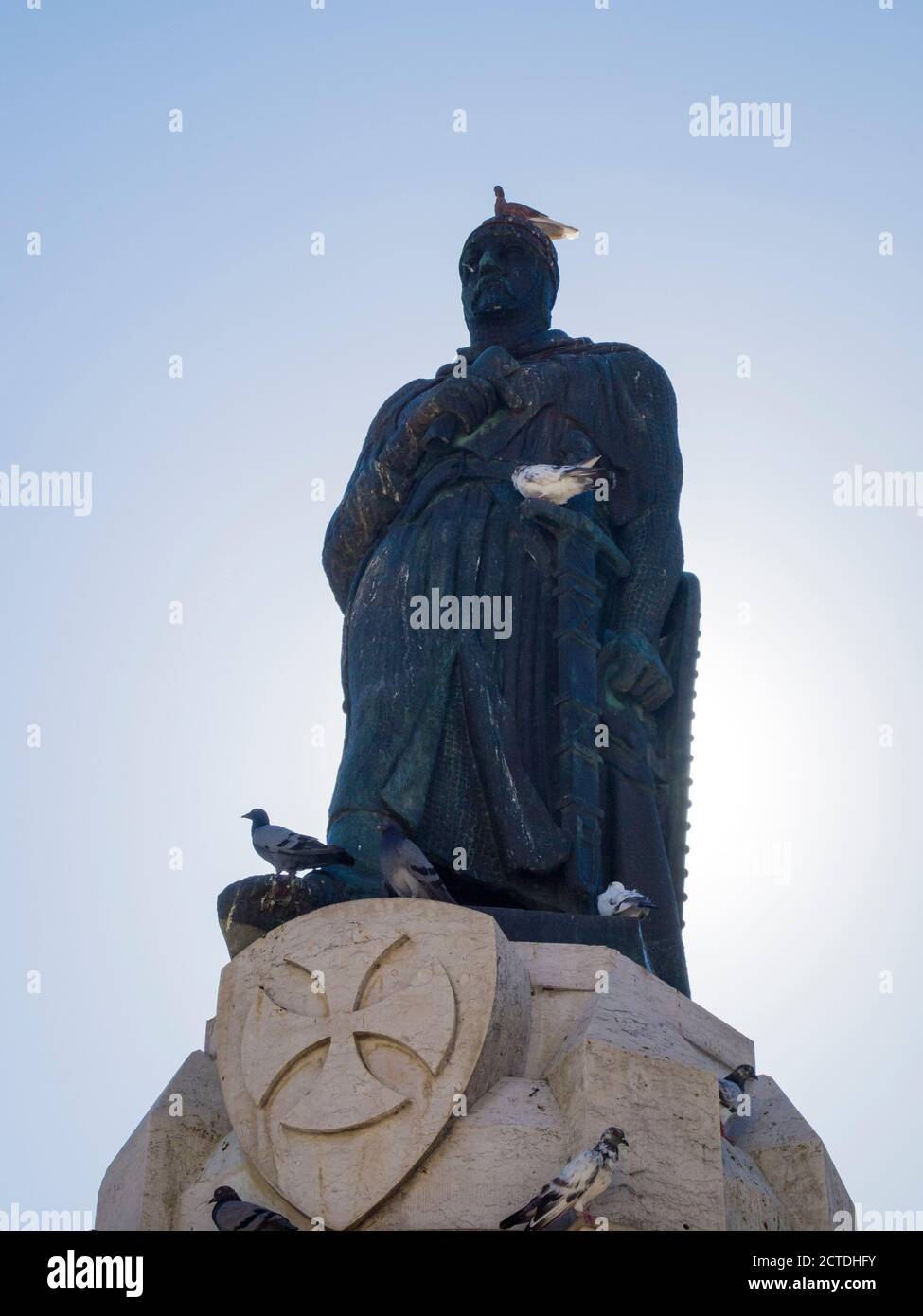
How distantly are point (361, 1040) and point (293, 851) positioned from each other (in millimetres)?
1709

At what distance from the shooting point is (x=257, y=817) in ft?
39.9

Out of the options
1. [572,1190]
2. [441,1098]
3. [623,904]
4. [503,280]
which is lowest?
[572,1190]

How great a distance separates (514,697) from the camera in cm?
1223

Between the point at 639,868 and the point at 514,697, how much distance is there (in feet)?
3.51

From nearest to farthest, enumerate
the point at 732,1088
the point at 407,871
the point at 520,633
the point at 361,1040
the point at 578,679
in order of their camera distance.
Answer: the point at 361,1040 < the point at 732,1088 < the point at 407,871 < the point at 578,679 < the point at 520,633

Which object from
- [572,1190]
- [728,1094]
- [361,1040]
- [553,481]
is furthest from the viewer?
[553,481]

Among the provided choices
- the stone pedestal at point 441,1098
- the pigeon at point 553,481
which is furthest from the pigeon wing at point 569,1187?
the pigeon at point 553,481

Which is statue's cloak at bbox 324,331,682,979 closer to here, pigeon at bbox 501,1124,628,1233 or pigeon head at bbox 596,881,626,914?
pigeon head at bbox 596,881,626,914

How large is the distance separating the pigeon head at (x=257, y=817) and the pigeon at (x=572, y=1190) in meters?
3.39

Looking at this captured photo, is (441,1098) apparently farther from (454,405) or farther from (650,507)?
(454,405)

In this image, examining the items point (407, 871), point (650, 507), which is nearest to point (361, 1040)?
point (407, 871)

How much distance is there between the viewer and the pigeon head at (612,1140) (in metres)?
9.20
